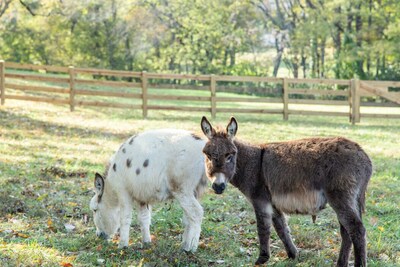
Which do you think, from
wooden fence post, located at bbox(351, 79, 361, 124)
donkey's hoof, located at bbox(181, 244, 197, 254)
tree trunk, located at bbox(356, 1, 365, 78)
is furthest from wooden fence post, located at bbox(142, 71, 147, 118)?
tree trunk, located at bbox(356, 1, 365, 78)

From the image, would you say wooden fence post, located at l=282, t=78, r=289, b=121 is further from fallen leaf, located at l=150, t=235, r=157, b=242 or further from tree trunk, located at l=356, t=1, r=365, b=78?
tree trunk, located at l=356, t=1, r=365, b=78

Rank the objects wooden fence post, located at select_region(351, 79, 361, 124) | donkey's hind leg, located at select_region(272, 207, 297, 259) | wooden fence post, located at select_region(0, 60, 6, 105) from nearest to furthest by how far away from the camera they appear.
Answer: donkey's hind leg, located at select_region(272, 207, 297, 259)
wooden fence post, located at select_region(0, 60, 6, 105)
wooden fence post, located at select_region(351, 79, 361, 124)

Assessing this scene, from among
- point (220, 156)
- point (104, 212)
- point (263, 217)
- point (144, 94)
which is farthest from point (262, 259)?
point (144, 94)

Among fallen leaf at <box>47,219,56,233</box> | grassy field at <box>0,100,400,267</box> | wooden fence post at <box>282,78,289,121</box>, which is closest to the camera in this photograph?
grassy field at <box>0,100,400,267</box>

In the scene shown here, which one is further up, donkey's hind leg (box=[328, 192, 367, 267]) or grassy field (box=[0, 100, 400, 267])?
donkey's hind leg (box=[328, 192, 367, 267])

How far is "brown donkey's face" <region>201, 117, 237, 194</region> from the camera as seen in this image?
5450 mm

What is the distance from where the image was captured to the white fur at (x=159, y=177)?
6.09 m

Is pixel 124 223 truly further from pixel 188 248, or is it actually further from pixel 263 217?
pixel 263 217

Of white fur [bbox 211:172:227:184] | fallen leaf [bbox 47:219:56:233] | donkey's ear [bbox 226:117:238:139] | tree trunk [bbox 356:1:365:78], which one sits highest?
tree trunk [bbox 356:1:365:78]

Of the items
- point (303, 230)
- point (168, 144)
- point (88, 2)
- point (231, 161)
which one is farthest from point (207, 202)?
point (88, 2)

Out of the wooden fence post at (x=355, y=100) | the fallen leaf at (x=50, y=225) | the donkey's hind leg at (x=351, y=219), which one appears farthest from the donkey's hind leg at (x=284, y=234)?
the wooden fence post at (x=355, y=100)

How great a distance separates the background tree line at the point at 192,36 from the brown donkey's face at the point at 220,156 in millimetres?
34037

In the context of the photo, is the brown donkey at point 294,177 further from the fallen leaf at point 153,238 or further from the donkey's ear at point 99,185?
the donkey's ear at point 99,185

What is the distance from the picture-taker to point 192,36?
47.9m
